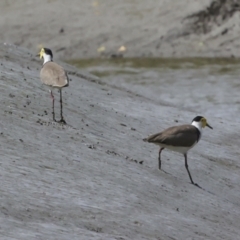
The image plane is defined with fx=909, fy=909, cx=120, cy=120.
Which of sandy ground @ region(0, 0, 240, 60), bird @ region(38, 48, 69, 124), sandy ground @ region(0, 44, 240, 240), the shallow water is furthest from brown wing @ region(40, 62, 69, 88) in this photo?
sandy ground @ region(0, 0, 240, 60)

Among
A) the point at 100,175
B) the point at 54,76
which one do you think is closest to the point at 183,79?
the point at 54,76

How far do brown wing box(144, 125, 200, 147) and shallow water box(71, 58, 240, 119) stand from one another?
9432 mm

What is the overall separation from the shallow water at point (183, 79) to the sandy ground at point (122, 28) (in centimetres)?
77

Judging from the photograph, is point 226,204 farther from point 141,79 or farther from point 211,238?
point 141,79

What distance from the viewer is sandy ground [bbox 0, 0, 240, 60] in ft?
102

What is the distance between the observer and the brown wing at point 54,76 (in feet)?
41.7

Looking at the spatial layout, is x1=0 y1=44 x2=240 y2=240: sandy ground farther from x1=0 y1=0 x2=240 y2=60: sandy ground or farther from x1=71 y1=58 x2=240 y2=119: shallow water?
x1=0 y1=0 x2=240 y2=60: sandy ground

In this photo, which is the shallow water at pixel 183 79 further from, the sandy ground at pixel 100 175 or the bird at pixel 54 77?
the bird at pixel 54 77

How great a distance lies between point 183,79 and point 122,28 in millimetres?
5548

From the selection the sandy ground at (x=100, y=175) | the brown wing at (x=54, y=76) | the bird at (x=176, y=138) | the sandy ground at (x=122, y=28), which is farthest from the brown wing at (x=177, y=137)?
the sandy ground at (x=122, y=28)

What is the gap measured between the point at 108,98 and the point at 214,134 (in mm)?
2197

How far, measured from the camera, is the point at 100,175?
11164 millimetres

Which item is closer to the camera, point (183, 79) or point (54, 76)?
point (54, 76)

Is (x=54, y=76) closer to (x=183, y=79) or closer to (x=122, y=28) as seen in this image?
(x=183, y=79)
